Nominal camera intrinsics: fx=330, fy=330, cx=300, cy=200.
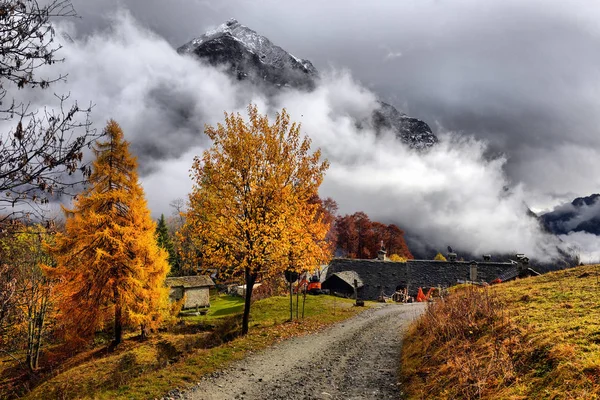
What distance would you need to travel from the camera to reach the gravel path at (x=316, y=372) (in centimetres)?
947

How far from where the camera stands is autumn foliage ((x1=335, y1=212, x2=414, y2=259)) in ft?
275

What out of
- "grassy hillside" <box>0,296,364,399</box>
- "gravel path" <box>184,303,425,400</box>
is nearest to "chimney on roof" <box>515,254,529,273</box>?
"grassy hillside" <box>0,296,364,399</box>

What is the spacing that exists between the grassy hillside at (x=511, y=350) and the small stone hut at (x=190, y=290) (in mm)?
30273

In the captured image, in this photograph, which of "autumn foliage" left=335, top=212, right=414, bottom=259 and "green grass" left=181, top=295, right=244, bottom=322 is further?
"autumn foliage" left=335, top=212, right=414, bottom=259

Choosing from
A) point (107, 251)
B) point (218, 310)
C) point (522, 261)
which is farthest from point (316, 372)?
point (522, 261)

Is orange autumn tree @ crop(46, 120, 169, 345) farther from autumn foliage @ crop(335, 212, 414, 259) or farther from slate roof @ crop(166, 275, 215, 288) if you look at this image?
autumn foliage @ crop(335, 212, 414, 259)

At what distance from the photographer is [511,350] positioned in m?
7.81

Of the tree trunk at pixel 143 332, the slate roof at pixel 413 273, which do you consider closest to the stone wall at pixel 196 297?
the tree trunk at pixel 143 332

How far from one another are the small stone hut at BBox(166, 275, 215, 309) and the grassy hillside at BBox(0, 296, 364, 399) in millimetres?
7397

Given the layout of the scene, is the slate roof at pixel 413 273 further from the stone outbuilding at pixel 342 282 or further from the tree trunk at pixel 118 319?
the tree trunk at pixel 118 319

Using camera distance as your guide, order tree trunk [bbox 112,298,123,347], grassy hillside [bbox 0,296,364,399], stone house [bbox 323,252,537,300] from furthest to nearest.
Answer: stone house [bbox 323,252,537,300] < tree trunk [bbox 112,298,123,347] < grassy hillside [bbox 0,296,364,399]

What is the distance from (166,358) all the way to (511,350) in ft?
56.6

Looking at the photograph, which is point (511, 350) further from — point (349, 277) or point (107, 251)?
point (349, 277)

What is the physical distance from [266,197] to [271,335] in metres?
7.04
